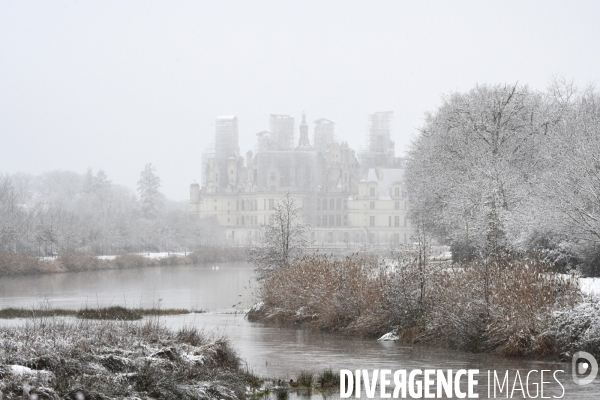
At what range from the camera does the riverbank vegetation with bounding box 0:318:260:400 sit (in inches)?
339

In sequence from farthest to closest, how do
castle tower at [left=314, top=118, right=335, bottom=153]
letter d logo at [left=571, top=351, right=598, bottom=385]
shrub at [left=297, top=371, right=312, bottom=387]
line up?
castle tower at [left=314, top=118, right=335, bottom=153] → letter d logo at [left=571, top=351, right=598, bottom=385] → shrub at [left=297, top=371, right=312, bottom=387]

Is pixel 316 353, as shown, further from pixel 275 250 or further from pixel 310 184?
pixel 310 184

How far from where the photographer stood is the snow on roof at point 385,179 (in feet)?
376

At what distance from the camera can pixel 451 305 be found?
15289 millimetres

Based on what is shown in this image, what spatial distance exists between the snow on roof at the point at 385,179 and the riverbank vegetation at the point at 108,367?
104160mm

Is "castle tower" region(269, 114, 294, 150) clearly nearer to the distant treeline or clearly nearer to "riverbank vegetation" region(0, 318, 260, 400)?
the distant treeline

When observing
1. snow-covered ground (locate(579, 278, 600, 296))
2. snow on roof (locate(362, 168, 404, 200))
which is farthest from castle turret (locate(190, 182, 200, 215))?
snow-covered ground (locate(579, 278, 600, 296))

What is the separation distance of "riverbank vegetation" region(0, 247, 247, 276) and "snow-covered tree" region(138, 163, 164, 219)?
2774 centimetres

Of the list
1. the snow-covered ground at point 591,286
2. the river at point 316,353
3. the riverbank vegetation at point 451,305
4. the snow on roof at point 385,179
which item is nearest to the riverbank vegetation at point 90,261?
the river at point 316,353

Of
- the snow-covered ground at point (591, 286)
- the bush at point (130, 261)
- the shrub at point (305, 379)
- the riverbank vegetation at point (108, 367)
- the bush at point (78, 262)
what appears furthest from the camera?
the bush at point (130, 261)

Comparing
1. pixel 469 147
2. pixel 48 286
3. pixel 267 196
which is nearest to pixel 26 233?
pixel 48 286

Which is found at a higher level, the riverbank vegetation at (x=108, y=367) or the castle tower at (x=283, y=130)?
the castle tower at (x=283, y=130)

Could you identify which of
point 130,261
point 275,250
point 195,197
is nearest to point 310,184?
→ point 195,197

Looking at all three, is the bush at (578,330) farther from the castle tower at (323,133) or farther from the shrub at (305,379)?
the castle tower at (323,133)
